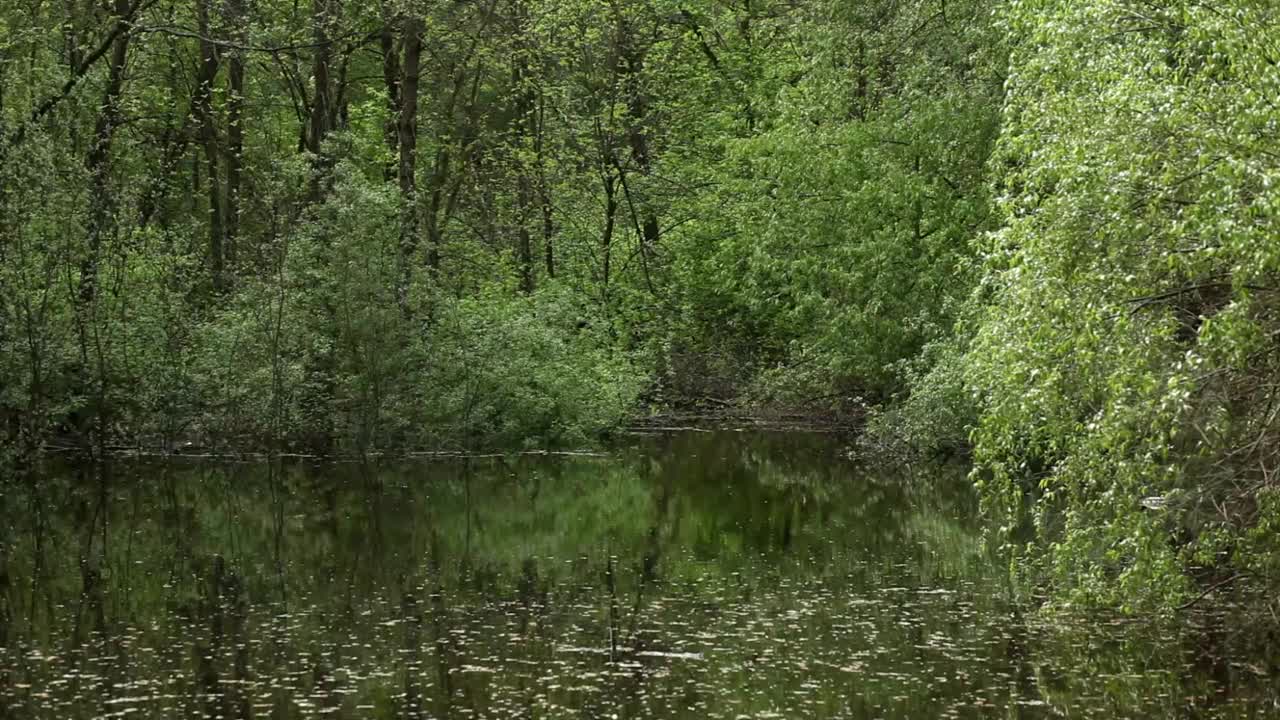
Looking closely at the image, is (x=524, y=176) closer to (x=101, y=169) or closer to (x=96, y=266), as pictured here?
(x=101, y=169)

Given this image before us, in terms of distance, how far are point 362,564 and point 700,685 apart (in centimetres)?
714

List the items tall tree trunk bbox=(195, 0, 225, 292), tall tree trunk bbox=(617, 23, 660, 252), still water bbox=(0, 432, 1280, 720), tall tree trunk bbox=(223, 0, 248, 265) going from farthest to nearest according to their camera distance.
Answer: tall tree trunk bbox=(617, 23, 660, 252)
tall tree trunk bbox=(223, 0, 248, 265)
tall tree trunk bbox=(195, 0, 225, 292)
still water bbox=(0, 432, 1280, 720)

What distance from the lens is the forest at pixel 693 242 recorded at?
11.7 m

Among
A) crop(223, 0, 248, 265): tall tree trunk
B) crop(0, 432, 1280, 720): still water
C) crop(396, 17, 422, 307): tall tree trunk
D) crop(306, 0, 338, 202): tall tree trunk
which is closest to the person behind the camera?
crop(0, 432, 1280, 720): still water

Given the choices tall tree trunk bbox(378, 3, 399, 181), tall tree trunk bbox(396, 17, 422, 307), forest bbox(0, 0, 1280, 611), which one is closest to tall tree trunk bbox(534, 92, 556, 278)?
forest bbox(0, 0, 1280, 611)

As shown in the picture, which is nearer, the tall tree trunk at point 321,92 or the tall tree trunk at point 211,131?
the tall tree trunk at point 321,92

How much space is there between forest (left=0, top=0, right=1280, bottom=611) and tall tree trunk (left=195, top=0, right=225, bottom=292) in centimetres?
19

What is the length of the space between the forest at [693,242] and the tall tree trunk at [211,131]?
0.19 m

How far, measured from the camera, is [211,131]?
37.3 m

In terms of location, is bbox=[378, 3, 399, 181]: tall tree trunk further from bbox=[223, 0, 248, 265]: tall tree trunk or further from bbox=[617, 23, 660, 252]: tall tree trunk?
bbox=[617, 23, 660, 252]: tall tree trunk

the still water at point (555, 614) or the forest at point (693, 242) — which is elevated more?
the forest at point (693, 242)

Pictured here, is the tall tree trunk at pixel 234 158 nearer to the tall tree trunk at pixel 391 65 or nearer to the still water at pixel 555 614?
the tall tree trunk at pixel 391 65

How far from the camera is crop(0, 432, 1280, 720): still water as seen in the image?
12.1 meters

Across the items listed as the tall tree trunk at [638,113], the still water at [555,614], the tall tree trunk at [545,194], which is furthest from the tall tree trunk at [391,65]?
the still water at [555,614]
